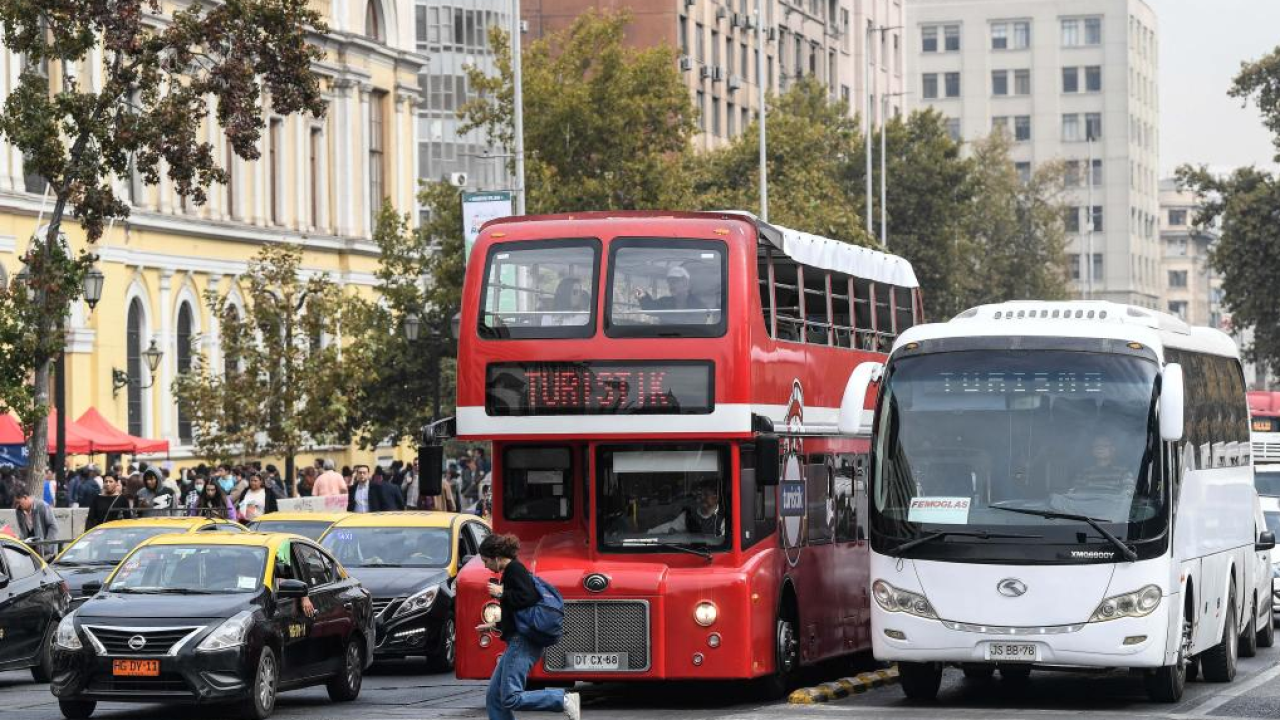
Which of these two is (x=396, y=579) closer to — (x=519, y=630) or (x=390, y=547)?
(x=390, y=547)

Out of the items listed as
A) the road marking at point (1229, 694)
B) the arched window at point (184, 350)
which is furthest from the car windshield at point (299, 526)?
the arched window at point (184, 350)

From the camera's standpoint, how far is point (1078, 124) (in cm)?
16375

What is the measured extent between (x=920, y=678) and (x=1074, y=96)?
147 meters

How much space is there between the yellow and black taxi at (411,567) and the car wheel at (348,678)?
7.46ft

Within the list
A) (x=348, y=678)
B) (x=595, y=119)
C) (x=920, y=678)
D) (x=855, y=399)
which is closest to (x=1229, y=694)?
(x=920, y=678)

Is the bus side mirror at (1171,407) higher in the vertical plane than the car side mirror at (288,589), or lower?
higher

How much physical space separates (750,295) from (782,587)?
2513 mm

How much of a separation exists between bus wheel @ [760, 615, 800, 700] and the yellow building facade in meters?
32.0

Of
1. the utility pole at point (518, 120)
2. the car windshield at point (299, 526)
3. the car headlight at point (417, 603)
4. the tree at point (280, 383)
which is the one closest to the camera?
the car headlight at point (417, 603)

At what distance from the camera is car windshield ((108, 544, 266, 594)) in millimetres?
20031

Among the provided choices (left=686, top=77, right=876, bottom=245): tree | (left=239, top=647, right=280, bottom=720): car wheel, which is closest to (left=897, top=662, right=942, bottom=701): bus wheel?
(left=239, top=647, right=280, bottom=720): car wheel

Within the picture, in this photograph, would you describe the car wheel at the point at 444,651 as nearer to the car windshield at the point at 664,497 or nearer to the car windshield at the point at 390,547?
the car windshield at the point at 390,547

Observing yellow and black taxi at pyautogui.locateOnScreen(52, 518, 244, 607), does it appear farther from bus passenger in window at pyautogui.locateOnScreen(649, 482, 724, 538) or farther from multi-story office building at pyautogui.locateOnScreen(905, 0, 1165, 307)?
multi-story office building at pyautogui.locateOnScreen(905, 0, 1165, 307)

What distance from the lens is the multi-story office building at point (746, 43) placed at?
3637 inches
